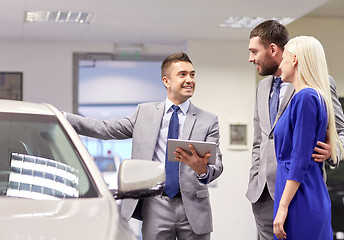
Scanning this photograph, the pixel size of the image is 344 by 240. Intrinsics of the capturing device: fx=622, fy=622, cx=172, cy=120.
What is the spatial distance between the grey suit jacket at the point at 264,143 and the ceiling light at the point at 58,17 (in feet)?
12.4

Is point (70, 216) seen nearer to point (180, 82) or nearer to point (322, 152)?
point (322, 152)

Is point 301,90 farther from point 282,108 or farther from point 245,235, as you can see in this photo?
point 245,235

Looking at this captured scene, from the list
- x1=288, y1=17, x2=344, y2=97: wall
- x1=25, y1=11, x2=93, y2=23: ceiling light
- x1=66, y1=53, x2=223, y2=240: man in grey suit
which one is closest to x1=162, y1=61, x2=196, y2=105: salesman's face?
x1=66, y1=53, x2=223, y2=240: man in grey suit

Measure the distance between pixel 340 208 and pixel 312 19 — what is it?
2.51 metres

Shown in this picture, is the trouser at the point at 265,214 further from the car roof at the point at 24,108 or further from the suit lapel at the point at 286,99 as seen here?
the car roof at the point at 24,108

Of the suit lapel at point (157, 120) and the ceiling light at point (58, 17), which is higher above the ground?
the ceiling light at point (58, 17)

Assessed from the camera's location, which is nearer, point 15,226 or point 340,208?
point 15,226

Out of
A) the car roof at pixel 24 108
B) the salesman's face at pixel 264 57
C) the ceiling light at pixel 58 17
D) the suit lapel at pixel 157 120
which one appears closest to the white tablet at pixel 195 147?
the suit lapel at pixel 157 120

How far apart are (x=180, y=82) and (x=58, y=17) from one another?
12.4ft

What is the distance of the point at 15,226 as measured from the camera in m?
1.64

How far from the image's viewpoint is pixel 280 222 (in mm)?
2555

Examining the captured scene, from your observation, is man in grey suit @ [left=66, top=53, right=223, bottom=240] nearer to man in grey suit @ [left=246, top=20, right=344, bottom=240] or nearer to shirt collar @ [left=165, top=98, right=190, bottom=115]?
shirt collar @ [left=165, top=98, right=190, bottom=115]

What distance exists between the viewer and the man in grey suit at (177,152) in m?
3.22

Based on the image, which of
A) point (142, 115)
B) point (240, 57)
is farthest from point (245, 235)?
point (142, 115)
